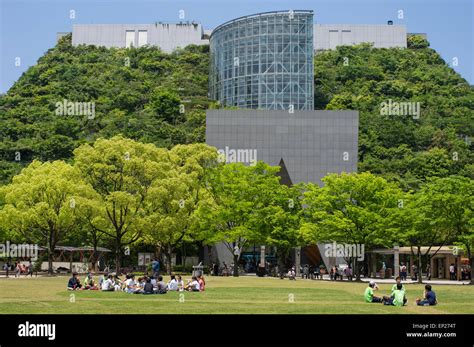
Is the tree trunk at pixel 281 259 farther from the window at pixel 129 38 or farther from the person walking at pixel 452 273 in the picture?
the window at pixel 129 38

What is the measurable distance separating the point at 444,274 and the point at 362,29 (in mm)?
89272

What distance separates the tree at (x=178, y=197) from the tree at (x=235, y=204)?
1.17 m

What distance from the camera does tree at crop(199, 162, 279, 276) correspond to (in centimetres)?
5662

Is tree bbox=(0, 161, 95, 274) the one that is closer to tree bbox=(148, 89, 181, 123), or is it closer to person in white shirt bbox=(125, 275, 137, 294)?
person in white shirt bbox=(125, 275, 137, 294)

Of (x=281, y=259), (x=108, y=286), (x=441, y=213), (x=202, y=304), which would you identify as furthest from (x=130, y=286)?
(x=281, y=259)

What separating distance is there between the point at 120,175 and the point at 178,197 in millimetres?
5026

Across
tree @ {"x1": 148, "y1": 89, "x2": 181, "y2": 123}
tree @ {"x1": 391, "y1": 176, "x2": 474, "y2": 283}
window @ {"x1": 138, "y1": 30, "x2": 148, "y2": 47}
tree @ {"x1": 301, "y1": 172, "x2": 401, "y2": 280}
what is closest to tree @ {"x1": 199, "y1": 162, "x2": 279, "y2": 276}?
tree @ {"x1": 301, "y1": 172, "x2": 401, "y2": 280}

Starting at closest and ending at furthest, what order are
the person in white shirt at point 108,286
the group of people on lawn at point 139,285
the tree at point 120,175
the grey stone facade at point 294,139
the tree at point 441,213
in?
1. the group of people on lawn at point 139,285
2. the person in white shirt at point 108,286
3. the tree at point 441,213
4. the tree at point 120,175
5. the grey stone facade at point 294,139

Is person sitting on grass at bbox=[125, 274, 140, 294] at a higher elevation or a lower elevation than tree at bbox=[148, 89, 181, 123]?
lower

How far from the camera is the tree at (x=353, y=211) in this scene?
48.7 meters

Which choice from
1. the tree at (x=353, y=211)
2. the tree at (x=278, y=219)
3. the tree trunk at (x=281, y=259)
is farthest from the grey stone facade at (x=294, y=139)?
the tree at (x=353, y=211)

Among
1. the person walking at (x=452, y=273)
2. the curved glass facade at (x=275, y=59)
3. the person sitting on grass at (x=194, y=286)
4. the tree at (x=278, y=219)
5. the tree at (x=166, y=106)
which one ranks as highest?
the curved glass facade at (x=275, y=59)

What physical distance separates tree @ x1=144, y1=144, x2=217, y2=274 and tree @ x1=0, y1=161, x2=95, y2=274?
501cm
